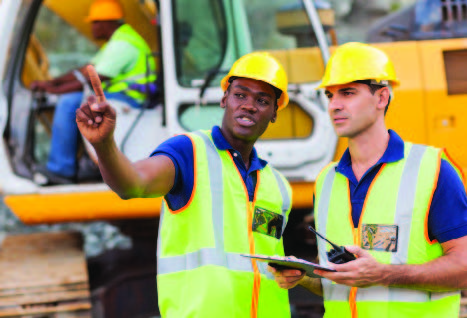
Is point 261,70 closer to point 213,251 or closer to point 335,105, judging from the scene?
point 335,105

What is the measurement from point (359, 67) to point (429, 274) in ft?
2.60

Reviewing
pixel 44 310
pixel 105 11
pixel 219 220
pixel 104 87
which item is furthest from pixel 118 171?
pixel 105 11

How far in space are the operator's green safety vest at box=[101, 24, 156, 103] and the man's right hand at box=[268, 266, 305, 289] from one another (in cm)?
279

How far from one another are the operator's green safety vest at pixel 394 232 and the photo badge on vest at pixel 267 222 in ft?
0.69

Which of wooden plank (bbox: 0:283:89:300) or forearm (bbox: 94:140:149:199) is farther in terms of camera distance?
wooden plank (bbox: 0:283:89:300)

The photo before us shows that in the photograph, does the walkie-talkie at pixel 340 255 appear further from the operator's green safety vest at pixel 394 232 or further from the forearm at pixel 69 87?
the forearm at pixel 69 87

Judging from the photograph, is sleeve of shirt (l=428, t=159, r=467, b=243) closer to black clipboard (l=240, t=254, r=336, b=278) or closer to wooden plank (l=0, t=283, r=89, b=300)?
black clipboard (l=240, t=254, r=336, b=278)

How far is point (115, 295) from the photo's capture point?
572 centimetres

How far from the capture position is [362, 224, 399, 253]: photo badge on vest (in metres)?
2.70

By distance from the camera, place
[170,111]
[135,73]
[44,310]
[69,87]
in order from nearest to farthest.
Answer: [170,111] < [44,310] < [135,73] < [69,87]

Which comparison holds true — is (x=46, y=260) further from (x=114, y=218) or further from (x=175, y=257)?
(x=175, y=257)

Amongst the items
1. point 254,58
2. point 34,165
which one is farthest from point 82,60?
point 254,58

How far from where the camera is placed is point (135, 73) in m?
5.38

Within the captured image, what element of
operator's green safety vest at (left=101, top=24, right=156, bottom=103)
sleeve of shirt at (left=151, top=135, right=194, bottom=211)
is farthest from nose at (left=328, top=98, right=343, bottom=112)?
operator's green safety vest at (left=101, top=24, right=156, bottom=103)
